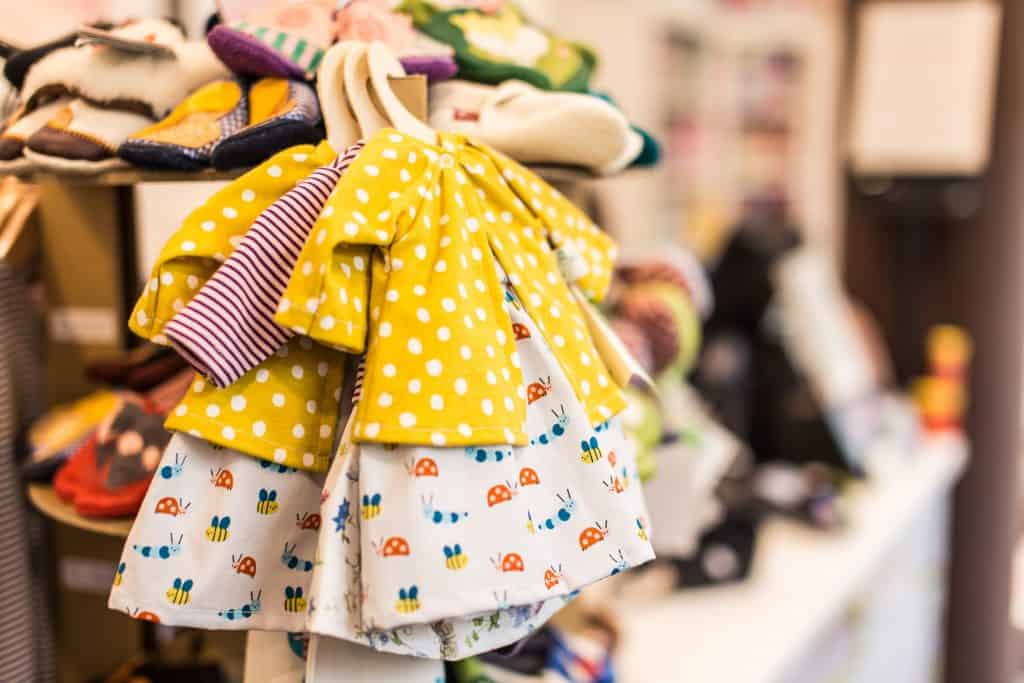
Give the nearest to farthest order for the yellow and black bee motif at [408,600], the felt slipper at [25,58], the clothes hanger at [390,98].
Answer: the yellow and black bee motif at [408,600]
the clothes hanger at [390,98]
the felt slipper at [25,58]

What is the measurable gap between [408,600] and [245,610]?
0.14 m

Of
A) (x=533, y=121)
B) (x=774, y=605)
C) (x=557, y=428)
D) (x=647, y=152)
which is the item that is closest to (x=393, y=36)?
(x=533, y=121)

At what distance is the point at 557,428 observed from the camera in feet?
2.04

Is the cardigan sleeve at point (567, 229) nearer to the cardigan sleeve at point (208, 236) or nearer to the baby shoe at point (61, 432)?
the cardigan sleeve at point (208, 236)

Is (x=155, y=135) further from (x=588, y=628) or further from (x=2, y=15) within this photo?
(x=588, y=628)

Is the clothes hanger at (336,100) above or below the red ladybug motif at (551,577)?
above

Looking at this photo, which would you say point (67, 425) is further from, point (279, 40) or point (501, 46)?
point (501, 46)

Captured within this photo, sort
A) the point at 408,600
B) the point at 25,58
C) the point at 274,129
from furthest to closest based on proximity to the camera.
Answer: the point at 25,58, the point at 274,129, the point at 408,600

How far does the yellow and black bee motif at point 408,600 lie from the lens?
0.53 m

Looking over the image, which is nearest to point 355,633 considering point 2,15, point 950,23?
point 2,15

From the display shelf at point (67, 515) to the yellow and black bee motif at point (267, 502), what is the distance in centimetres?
15

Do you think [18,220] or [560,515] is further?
[18,220]

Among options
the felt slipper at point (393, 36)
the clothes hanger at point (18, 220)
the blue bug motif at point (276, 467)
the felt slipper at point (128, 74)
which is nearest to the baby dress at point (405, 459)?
the blue bug motif at point (276, 467)

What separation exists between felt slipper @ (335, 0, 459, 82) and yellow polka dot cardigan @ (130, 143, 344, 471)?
0.49 ft
